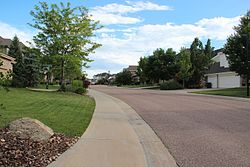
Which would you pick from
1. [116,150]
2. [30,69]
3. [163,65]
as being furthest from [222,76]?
[116,150]

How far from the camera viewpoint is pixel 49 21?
33188 millimetres

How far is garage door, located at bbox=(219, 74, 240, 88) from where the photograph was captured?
55.0 metres

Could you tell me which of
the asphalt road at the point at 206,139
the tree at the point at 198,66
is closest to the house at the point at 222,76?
the tree at the point at 198,66

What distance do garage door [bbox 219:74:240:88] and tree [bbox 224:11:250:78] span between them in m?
16.7

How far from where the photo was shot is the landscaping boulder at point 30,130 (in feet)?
27.9

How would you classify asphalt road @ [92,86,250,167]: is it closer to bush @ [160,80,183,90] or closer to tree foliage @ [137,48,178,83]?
bush @ [160,80,183,90]

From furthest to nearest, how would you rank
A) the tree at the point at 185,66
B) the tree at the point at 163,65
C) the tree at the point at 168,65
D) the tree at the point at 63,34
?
1. the tree at the point at 163,65
2. the tree at the point at 168,65
3. the tree at the point at 185,66
4. the tree at the point at 63,34

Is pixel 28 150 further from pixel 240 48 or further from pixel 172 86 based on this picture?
pixel 172 86

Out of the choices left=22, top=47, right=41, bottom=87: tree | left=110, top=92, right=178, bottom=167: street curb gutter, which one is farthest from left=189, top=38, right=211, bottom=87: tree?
left=110, top=92, right=178, bottom=167: street curb gutter

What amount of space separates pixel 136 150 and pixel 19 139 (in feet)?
8.84

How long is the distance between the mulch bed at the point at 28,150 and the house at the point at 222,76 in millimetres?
48293

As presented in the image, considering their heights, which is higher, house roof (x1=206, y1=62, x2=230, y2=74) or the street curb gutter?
house roof (x1=206, y1=62, x2=230, y2=74)

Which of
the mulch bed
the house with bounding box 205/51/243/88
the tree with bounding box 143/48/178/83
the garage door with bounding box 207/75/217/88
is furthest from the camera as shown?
the tree with bounding box 143/48/178/83

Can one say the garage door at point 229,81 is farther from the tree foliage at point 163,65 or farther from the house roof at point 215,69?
the tree foliage at point 163,65
